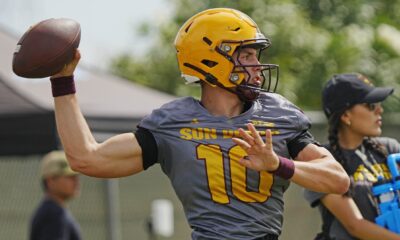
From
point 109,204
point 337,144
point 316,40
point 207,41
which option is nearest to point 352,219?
point 337,144

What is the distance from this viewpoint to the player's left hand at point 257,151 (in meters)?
4.41

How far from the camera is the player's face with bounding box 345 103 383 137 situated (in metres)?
6.18

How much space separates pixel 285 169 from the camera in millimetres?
4523

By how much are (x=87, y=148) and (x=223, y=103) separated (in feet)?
2.12

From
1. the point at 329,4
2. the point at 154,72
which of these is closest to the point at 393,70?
the point at 329,4

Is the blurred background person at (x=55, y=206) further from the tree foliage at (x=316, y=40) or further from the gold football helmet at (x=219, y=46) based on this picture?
the tree foliage at (x=316, y=40)

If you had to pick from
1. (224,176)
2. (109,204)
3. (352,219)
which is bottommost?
(109,204)

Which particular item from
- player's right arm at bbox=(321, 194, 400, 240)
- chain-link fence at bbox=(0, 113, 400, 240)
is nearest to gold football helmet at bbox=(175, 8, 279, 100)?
player's right arm at bbox=(321, 194, 400, 240)

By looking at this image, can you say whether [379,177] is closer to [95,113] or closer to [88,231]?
[95,113]

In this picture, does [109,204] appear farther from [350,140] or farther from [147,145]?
[147,145]

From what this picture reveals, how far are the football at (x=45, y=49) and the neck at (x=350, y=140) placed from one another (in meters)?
2.02

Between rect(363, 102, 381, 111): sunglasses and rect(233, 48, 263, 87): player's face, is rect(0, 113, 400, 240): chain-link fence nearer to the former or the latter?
rect(363, 102, 381, 111): sunglasses

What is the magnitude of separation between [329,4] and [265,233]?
1380 cm

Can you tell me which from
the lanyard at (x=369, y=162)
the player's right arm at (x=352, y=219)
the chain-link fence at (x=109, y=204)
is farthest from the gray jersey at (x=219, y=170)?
the chain-link fence at (x=109, y=204)
